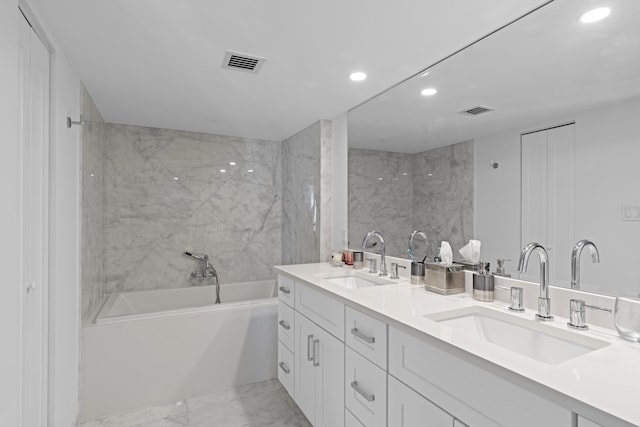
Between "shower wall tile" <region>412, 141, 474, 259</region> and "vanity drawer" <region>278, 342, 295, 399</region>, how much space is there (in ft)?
3.73

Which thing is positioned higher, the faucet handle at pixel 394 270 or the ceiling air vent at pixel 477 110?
the ceiling air vent at pixel 477 110

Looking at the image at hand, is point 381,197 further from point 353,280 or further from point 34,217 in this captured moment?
point 34,217

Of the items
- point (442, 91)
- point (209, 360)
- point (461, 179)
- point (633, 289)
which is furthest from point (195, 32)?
point (209, 360)

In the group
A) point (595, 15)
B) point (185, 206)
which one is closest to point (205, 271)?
point (185, 206)

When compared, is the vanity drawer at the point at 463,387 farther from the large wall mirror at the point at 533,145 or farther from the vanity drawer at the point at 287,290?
the vanity drawer at the point at 287,290

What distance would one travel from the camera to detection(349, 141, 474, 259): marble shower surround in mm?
1886

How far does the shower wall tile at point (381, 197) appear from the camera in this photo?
2258 millimetres

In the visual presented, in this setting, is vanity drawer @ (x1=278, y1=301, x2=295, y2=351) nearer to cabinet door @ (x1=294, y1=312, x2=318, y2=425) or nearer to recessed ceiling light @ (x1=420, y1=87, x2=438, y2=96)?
cabinet door @ (x1=294, y1=312, x2=318, y2=425)

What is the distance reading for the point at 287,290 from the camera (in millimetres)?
2330

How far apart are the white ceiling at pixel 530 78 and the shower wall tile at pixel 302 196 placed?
3.21ft

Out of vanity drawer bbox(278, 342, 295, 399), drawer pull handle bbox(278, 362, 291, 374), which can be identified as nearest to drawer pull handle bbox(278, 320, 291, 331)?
vanity drawer bbox(278, 342, 295, 399)

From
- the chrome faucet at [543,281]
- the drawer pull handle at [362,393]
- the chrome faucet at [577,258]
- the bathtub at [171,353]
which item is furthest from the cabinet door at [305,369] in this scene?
the chrome faucet at [577,258]

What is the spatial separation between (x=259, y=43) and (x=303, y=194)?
1748 millimetres

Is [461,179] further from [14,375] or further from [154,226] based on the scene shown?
[154,226]
